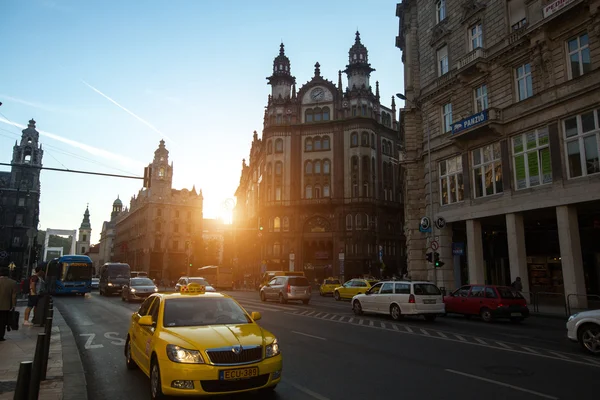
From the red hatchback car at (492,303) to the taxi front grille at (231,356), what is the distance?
1484 cm

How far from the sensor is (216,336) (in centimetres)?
608

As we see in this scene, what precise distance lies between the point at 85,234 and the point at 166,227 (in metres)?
89.7

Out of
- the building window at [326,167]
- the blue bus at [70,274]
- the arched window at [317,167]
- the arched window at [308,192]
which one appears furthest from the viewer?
the arched window at [317,167]

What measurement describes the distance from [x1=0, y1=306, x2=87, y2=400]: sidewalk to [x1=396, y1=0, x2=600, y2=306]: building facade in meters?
21.2

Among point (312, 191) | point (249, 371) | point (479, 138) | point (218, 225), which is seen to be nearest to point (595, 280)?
point (479, 138)

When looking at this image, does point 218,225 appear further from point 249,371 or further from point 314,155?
point 249,371

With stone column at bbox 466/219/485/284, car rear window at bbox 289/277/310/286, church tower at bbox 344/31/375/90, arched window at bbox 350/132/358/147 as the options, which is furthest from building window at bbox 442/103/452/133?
church tower at bbox 344/31/375/90

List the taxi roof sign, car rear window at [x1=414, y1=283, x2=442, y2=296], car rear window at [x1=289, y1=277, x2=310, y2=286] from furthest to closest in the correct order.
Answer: car rear window at [x1=289, y1=277, x2=310, y2=286]
car rear window at [x1=414, y1=283, x2=442, y2=296]
the taxi roof sign

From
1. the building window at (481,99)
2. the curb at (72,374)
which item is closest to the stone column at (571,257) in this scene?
the building window at (481,99)

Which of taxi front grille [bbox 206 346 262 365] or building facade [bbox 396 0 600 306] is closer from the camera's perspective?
taxi front grille [bbox 206 346 262 365]

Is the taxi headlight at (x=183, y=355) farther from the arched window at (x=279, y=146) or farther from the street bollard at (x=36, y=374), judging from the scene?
the arched window at (x=279, y=146)

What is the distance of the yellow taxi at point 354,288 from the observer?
1144 inches

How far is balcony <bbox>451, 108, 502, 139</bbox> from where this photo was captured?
80.8ft

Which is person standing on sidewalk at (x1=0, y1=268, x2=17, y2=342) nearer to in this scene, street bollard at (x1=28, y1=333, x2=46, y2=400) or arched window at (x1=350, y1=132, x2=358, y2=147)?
street bollard at (x1=28, y1=333, x2=46, y2=400)
